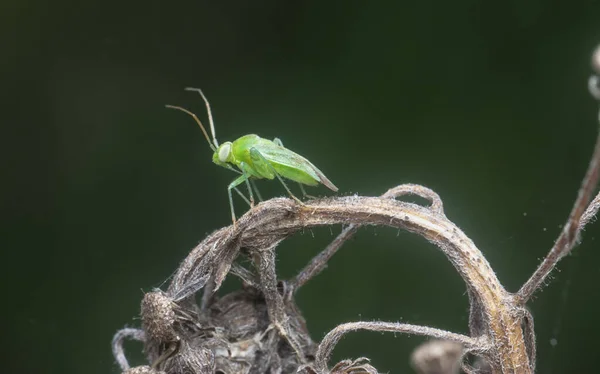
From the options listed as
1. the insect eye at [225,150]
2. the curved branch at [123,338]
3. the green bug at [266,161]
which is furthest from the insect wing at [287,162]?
the curved branch at [123,338]

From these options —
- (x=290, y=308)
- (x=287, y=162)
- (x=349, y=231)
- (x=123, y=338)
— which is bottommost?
(x=123, y=338)

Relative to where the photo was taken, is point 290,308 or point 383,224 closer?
point 383,224

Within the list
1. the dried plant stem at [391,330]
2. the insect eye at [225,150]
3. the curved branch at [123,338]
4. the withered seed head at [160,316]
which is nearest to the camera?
the dried plant stem at [391,330]

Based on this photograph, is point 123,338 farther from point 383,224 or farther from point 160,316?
point 383,224

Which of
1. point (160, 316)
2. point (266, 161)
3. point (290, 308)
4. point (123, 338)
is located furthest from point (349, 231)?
point (123, 338)

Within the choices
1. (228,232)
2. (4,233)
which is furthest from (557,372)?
(4,233)

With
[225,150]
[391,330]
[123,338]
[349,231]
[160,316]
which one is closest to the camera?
[391,330]

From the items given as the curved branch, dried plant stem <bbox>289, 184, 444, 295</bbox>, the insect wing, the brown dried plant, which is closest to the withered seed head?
the brown dried plant

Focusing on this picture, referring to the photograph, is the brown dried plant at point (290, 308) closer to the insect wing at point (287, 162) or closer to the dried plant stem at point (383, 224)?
the dried plant stem at point (383, 224)

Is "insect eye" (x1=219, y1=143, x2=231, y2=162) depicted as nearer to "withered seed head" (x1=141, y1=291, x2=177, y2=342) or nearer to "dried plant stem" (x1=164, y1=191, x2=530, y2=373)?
"dried plant stem" (x1=164, y1=191, x2=530, y2=373)
